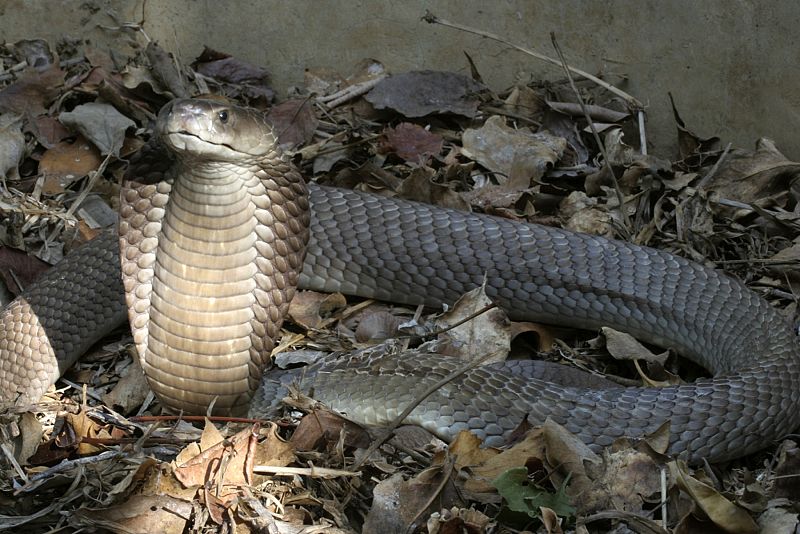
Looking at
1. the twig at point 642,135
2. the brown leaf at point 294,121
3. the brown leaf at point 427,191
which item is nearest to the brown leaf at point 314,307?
the brown leaf at point 427,191

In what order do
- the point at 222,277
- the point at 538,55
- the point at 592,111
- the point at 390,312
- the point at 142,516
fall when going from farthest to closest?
the point at 592,111
the point at 538,55
the point at 390,312
the point at 222,277
the point at 142,516

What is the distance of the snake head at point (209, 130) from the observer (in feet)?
8.33

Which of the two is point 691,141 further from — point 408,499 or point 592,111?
point 408,499

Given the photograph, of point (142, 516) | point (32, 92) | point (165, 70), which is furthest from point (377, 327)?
point (32, 92)

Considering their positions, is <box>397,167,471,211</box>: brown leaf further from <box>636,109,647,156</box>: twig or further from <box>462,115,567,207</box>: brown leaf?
<box>636,109,647,156</box>: twig

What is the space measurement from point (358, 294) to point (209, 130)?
6.45 feet

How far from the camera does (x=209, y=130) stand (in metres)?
2.55

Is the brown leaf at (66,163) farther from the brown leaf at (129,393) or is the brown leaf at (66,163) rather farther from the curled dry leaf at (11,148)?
the brown leaf at (129,393)

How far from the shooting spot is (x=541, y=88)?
517 centimetres

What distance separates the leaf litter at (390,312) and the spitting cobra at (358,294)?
125 millimetres

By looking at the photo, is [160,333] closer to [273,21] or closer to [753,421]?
[753,421]

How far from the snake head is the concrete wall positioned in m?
2.58

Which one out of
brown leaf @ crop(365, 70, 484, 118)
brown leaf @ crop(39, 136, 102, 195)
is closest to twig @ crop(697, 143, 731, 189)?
brown leaf @ crop(365, 70, 484, 118)

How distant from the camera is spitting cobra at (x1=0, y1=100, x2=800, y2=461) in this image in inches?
113
